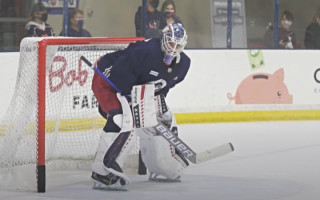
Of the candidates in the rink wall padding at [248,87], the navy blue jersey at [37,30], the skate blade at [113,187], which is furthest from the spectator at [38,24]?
the skate blade at [113,187]

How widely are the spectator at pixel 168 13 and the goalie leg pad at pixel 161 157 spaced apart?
131 inches

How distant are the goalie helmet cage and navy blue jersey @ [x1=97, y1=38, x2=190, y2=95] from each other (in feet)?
1.10

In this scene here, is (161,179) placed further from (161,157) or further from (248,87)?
(248,87)

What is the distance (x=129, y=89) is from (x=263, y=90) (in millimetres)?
3665

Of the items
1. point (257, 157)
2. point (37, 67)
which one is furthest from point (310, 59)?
point (37, 67)

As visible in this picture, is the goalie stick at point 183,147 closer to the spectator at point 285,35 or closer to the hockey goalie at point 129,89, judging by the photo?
the hockey goalie at point 129,89

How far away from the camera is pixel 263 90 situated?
8.66 metres

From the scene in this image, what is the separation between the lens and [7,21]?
787 cm

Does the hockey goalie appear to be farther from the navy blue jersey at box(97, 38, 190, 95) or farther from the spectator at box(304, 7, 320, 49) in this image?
the spectator at box(304, 7, 320, 49)

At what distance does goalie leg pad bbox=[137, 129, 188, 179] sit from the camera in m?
5.47

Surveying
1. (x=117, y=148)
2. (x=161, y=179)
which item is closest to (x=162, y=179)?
(x=161, y=179)

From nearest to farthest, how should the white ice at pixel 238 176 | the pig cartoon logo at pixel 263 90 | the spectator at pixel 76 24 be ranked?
the white ice at pixel 238 176
the spectator at pixel 76 24
the pig cartoon logo at pixel 263 90

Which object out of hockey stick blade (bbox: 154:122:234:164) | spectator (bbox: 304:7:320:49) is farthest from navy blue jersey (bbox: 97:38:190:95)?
spectator (bbox: 304:7:320:49)

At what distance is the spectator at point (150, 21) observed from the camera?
866cm
